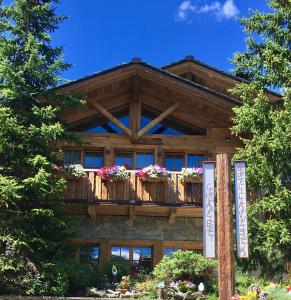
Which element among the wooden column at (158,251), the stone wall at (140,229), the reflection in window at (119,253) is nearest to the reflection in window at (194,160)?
the stone wall at (140,229)

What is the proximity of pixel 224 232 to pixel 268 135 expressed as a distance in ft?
18.9

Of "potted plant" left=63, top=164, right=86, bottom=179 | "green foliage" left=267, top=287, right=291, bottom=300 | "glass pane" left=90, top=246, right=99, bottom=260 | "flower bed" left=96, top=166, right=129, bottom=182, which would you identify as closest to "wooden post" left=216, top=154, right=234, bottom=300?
"green foliage" left=267, top=287, right=291, bottom=300

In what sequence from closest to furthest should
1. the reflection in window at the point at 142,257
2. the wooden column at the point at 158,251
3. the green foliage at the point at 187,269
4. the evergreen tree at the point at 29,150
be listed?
the evergreen tree at the point at 29,150
the green foliage at the point at 187,269
the wooden column at the point at 158,251
the reflection in window at the point at 142,257

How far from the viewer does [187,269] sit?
16438mm

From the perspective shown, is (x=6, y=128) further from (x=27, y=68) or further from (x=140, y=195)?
(x=140, y=195)

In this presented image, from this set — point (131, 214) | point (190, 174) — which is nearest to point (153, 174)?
point (190, 174)

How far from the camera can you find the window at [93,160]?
68.6ft

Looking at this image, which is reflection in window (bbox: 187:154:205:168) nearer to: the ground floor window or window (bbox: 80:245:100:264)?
the ground floor window

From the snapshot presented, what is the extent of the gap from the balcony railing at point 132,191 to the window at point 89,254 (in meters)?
1.94

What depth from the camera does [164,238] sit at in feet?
64.6

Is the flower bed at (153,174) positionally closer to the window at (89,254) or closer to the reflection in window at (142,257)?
the reflection in window at (142,257)

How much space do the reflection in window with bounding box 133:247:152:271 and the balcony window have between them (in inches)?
10.6

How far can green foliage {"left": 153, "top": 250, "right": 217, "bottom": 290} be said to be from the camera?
53.6ft

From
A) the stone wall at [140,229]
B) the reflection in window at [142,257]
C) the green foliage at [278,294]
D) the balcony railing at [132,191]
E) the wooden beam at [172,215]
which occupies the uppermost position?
the balcony railing at [132,191]
